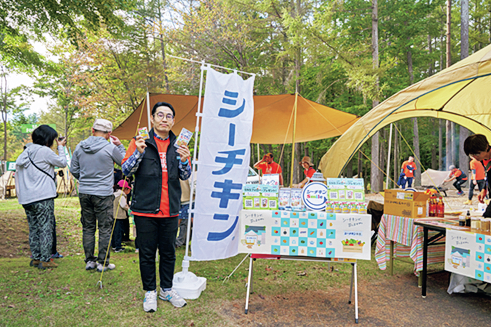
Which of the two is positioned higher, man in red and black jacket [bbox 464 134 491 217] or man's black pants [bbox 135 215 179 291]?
man in red and black jacket [bbox 464 134 491 217]

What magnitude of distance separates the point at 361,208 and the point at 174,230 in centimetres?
178

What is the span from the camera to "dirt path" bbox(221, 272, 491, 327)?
2.93 meters

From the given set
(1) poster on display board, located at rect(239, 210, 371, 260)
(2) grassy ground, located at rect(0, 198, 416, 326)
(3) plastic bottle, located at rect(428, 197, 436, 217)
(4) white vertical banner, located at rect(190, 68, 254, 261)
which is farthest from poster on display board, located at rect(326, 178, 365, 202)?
(3) plastic bottle, located at rect(428, 197, 436, 217)

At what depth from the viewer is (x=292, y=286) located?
12.4ft

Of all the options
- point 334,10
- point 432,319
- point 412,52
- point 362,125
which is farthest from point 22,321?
point 412,52

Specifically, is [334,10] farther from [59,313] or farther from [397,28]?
[59,313]

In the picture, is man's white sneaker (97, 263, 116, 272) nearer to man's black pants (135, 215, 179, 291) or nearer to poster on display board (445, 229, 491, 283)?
man's black pants (135, 215, 179, 291)

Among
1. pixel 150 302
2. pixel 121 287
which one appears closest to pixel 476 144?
pixel 150 302

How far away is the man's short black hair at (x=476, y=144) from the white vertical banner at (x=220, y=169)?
2.47m

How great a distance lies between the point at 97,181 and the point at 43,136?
0.94 m

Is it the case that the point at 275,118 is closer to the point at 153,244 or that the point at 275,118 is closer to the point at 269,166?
the point at 269,166

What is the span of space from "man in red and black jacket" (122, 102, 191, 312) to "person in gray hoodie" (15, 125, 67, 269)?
1.58 m

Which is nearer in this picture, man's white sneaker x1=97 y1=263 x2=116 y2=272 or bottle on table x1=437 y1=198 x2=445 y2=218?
man's white sneaker x1=97 y1=263 x2=116 y2=272

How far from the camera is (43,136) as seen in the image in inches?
151
